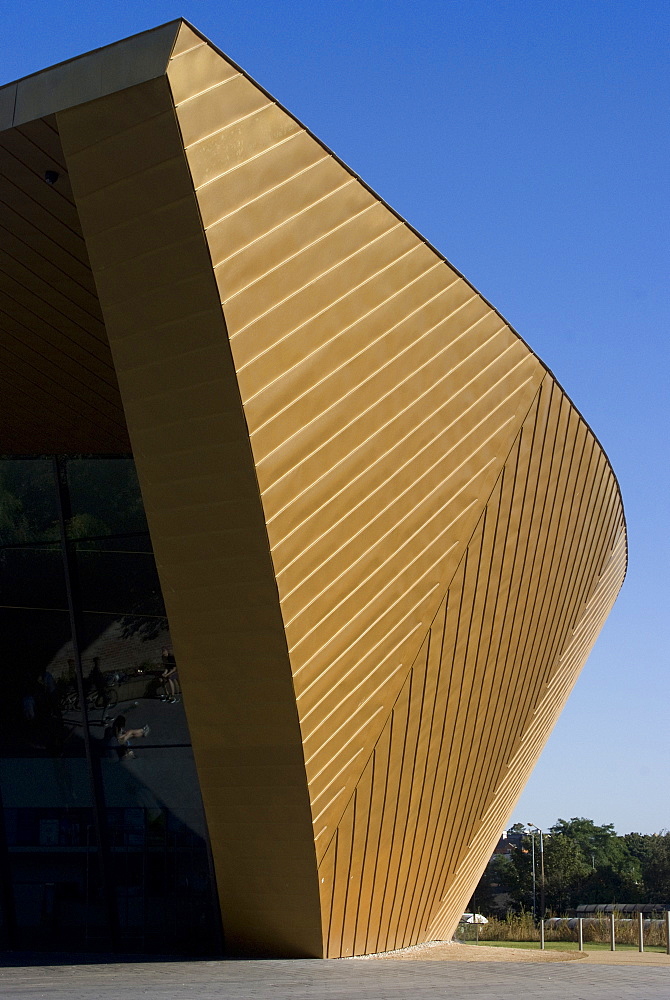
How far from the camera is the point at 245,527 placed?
806 cm

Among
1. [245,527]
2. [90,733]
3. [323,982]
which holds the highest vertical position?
[245,527]

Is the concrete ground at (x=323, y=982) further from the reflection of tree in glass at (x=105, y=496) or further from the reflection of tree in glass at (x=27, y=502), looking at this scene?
the reflection of tree in glass at (x=27, y=502)

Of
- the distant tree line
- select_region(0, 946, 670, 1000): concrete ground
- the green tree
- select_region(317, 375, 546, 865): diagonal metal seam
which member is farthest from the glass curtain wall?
the green tree

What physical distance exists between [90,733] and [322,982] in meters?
5.68

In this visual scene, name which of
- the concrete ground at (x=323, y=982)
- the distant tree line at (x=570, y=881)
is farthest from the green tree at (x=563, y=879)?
the concrete ground at (x=323, y=982)

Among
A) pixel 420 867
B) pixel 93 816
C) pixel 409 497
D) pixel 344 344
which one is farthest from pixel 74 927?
pixel 344 344

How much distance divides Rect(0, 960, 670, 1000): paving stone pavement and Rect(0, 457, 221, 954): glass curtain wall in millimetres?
2007

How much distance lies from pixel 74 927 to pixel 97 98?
33.4 ft

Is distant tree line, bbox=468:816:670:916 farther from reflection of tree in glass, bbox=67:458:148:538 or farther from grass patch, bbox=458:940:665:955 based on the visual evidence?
reflection of tree in glass, bbox=67:458:148:538

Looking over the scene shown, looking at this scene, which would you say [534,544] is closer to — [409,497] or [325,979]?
[409,497]

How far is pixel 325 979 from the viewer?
8.33 meters

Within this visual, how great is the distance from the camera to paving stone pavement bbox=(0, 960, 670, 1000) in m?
7.30

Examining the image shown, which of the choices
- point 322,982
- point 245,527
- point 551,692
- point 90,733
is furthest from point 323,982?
point 551,692

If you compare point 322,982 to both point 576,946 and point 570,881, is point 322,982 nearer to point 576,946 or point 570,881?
point 576,946
